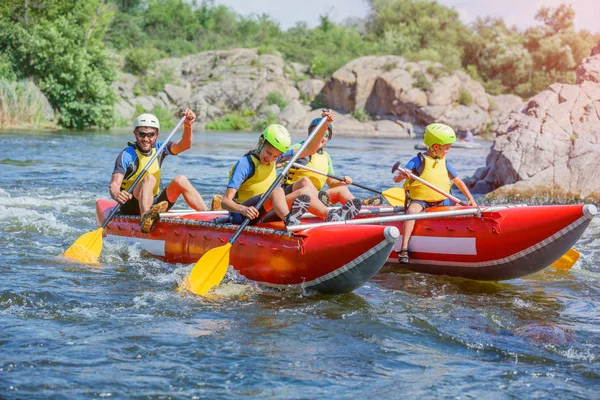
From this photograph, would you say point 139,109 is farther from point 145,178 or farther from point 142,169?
point 145,178

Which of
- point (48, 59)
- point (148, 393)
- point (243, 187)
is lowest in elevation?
point (148, 393)

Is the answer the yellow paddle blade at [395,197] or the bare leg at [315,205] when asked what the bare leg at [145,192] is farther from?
the yellow paddle blade at [395,197]

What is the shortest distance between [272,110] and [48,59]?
1401cm

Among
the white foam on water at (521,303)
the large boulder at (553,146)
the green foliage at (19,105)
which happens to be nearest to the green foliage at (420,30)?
the green foliage at (19,105)

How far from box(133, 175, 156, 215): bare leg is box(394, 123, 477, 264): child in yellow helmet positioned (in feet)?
8.44

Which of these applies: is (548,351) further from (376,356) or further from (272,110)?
(272,110)

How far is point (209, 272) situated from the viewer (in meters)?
6.21

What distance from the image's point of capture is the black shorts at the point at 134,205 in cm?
793

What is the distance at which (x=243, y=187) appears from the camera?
6.83 m

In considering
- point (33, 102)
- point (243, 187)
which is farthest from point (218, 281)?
point (33, 102)

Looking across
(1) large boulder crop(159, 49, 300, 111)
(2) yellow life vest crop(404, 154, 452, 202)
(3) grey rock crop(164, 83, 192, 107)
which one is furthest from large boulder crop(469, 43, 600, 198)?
(1) large boulder crop(159, 49, 300, 111)

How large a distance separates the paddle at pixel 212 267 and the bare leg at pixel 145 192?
154cm

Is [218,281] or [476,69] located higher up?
[476,69]

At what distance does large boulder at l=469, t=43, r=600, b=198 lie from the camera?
1232 cm
